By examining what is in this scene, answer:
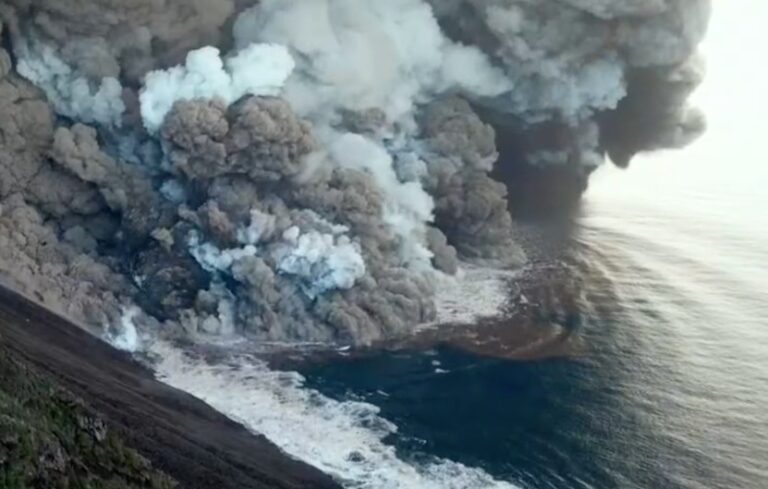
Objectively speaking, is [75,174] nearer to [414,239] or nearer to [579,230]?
[414,239]

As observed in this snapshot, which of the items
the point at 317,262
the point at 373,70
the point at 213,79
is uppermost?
the point at 373,70

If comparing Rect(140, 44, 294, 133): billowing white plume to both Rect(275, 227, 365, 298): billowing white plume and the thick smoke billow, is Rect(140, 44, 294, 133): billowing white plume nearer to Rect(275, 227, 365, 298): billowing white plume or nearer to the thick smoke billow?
the thick smoke billow

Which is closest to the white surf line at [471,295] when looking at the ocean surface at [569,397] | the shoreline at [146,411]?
the ocean surface at [569,397]

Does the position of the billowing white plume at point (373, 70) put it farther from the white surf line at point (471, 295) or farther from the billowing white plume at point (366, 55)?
the white surf line at point (471, 295)

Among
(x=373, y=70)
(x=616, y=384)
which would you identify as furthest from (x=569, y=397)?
(x=373, y=70)

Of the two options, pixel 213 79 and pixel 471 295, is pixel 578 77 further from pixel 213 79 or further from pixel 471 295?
pixel 213 79

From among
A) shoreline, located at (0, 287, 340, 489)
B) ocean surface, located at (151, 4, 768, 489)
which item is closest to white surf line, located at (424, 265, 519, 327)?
ocean surface, located at (151, 4, 768, 489)
